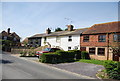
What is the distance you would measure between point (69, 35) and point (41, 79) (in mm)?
21507

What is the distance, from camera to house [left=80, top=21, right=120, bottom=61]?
73.5 ft

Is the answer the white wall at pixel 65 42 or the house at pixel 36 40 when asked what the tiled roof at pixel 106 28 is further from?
the house at pixel 36 40

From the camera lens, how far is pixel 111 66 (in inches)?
455

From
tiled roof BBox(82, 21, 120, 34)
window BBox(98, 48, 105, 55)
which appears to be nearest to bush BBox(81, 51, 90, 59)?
window BBox(98, 48, 105, 55)

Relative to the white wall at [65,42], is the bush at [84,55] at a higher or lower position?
lower

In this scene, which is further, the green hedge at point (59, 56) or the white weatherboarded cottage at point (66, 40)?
the white weatherboarded cottage at point (66, 40)

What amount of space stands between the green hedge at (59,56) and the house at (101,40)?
3.31m

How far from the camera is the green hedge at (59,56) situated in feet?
59.4

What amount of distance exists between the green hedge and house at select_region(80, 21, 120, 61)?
3.31m

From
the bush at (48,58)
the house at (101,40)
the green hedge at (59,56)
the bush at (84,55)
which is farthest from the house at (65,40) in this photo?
the bush at (48,58)

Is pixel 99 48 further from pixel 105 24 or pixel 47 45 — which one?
pixel 47 45

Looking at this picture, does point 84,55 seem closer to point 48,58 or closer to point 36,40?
point 48,58

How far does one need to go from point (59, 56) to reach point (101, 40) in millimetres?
9583

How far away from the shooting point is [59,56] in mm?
19734
